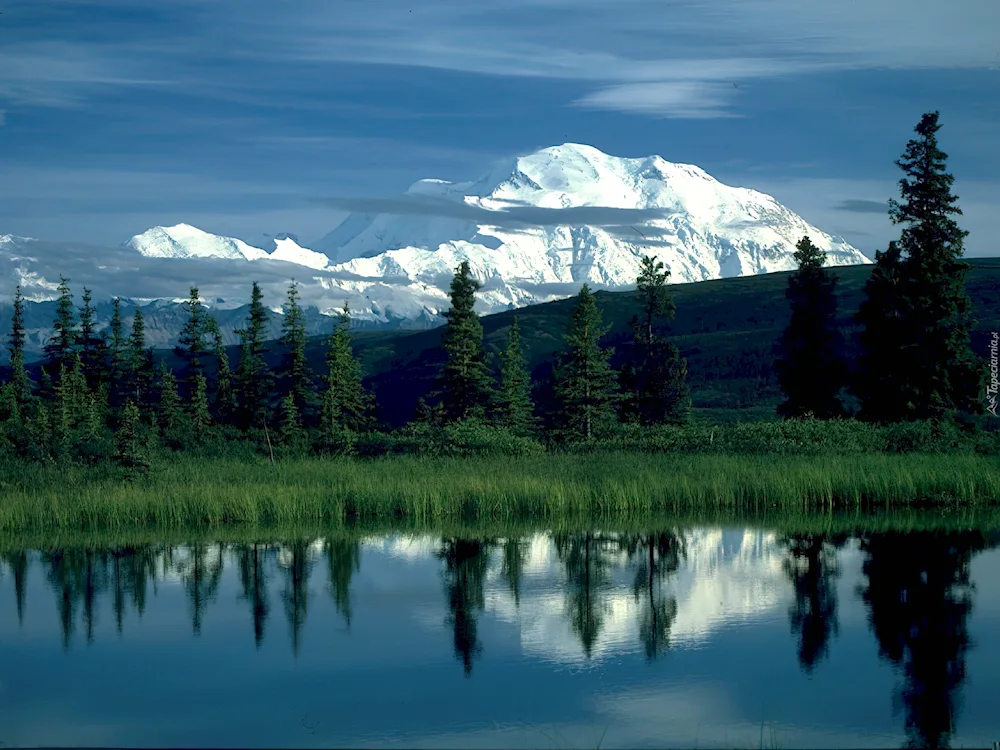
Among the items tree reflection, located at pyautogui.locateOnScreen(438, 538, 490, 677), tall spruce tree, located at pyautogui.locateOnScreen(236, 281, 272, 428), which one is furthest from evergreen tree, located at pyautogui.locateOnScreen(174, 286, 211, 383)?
tree reflection, located at pyautogui.locateOnScreen(438, 538, 490, 677)

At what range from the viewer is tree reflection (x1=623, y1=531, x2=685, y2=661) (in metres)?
19.0

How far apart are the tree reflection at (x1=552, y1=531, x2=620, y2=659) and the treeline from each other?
16.5 meters

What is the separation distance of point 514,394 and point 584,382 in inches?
278

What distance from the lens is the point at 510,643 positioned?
18797 millimetres

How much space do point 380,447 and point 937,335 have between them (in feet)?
77.7

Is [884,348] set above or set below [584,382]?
above

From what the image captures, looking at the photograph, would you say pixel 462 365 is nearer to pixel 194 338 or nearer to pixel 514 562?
pixel 194 338

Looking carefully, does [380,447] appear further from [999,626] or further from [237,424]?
[999,626]

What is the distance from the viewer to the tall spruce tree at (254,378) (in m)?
59.6

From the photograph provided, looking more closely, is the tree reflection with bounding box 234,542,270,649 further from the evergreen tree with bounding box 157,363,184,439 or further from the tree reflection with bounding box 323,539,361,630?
the evergreen tree with bounding box 157,363,184,439

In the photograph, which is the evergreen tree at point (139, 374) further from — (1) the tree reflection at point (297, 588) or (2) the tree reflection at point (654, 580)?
(2) the tree reflection at point (654, 580)

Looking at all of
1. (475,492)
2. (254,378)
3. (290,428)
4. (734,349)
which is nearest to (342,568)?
(475,492)

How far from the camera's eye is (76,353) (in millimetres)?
63719

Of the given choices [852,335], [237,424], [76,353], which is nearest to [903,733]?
[237,424]
